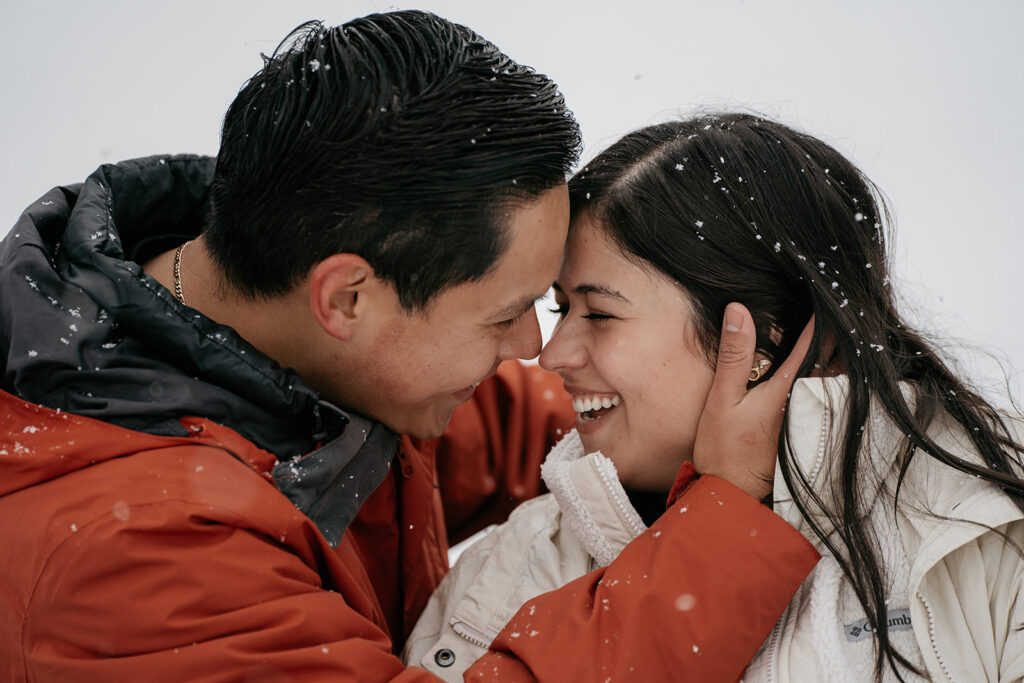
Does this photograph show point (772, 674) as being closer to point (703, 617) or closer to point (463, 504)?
point (703, 617)

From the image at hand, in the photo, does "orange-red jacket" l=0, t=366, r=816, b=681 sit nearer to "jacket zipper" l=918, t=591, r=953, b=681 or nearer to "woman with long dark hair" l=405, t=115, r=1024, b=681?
"woman with long dark hair" l=405, t=115, r=1024, b=681

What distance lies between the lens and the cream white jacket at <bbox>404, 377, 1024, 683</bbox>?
55.7 inches

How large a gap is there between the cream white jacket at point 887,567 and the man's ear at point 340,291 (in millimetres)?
550

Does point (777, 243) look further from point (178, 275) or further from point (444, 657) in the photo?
point (178, 275)

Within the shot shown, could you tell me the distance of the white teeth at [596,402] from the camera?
1.89 metres

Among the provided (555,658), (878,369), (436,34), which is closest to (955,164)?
(878,369)

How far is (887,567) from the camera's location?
150 centimetres

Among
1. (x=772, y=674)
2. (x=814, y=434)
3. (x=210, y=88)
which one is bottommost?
(x=772, y=674)

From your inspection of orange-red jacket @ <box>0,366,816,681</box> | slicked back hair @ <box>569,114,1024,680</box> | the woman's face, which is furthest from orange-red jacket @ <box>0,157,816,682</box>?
slicked back hair @ <box>569,114,1024,680</box>

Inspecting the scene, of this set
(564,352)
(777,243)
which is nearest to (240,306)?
(564,352)

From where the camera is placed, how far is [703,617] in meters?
1.44

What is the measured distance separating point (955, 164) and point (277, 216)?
288 cm

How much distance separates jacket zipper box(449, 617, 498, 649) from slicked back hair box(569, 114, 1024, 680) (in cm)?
74

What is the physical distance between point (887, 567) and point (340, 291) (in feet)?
3.59
